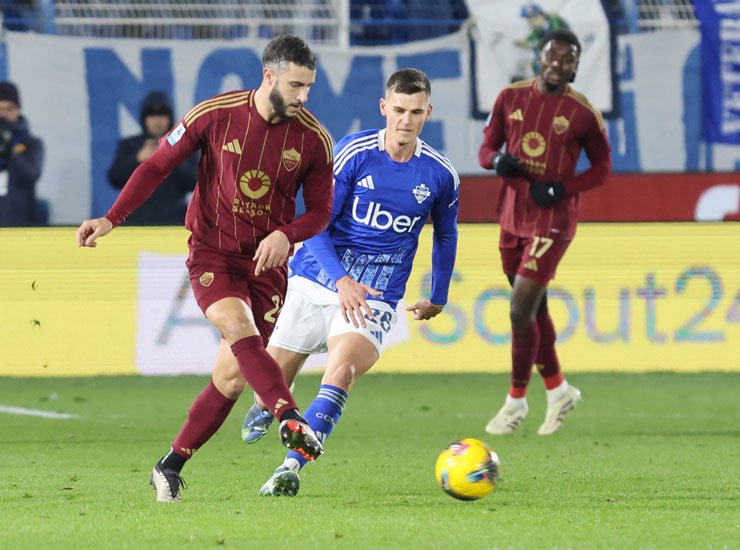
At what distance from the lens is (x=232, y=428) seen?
9.06 metres

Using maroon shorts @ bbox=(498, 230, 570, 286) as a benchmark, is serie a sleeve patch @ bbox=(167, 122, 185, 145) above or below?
above

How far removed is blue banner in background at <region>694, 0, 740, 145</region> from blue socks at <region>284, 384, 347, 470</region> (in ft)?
33.9

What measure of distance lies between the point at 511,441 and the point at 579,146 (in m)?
1.97

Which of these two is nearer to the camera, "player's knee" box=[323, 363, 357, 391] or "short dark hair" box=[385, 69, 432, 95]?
"player's knee" box=[323, 363, 357, 391]

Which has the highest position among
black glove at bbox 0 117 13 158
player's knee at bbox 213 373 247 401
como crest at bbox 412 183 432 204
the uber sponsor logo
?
como crest at bbox 412 183 432 204

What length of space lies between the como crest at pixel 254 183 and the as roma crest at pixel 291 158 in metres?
0.09

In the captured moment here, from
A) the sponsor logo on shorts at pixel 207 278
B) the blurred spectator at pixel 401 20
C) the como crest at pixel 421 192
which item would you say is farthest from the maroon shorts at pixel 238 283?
the blurred spectator at pixel 401 20

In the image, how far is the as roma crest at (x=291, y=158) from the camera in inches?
225

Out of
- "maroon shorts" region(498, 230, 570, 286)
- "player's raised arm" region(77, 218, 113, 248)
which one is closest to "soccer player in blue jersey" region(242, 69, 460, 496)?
"player's raised arm" region(77, 218, 113, 248)

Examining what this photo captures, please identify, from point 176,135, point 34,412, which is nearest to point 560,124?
point 176,135

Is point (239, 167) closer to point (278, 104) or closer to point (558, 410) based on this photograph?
point (278, 104)

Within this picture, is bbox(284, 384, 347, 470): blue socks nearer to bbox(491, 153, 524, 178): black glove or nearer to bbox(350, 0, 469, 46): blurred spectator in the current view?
bbox(491, 153, 524, 178): black glove

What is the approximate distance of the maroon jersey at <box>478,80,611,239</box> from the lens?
875 cm

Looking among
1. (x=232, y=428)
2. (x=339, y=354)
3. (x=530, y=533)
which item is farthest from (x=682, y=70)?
(x=530, y=533)
